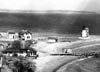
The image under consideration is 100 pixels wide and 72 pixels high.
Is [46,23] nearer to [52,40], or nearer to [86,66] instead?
[52,40]

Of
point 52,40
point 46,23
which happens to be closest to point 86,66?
point 52,40

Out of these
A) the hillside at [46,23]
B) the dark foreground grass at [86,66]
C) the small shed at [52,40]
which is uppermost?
the hillside at [46,23]

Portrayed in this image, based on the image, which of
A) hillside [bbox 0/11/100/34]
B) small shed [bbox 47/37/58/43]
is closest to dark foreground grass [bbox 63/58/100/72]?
small shed [bbox 47/37/58/43]

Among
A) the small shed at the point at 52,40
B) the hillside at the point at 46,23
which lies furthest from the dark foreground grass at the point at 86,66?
the hillside at the point at 46,23

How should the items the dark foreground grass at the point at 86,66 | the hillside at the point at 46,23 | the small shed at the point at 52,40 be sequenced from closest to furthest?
the dark foreground grass at the point at 86,66
the small shed at the point at 52,40
the hillside at the point at 46,23

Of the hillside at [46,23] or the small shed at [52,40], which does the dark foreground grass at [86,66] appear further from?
the hillside at [46,23]

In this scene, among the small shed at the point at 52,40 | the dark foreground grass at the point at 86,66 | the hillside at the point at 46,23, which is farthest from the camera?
the hillside at the point at 46,23

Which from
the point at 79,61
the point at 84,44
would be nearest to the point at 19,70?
the point at 79,61

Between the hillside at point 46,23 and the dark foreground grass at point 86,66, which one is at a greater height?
the hillside at point 46,23

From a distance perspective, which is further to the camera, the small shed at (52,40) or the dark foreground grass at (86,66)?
the small shed at (52,40)

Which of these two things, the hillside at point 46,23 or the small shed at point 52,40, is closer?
the small shed at point 52,40

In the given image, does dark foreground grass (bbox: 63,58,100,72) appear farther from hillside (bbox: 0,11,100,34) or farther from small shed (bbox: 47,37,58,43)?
hillside (bbox: 0,11,100,34)
